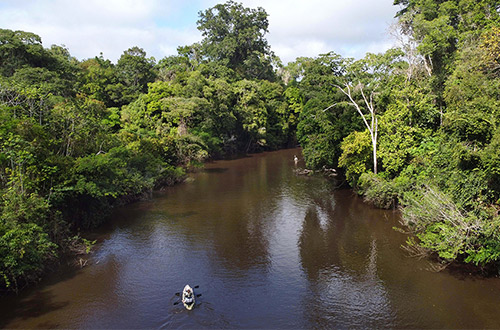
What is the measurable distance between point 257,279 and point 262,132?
41762 mm

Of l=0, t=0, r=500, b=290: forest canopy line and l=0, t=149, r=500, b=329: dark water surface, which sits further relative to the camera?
l=0, t=0, r=500, b=290: forest canopy line

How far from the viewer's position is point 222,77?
58.0 meters

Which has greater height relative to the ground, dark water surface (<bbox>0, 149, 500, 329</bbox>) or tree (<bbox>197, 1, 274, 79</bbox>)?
tree (<bbox>197, 1, 274, 79</bbox>)

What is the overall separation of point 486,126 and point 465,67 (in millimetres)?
7025

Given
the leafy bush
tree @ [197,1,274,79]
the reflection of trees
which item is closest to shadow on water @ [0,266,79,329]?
the reflection of trees

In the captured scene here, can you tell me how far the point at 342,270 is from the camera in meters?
17.0

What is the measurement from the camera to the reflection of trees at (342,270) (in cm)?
1339

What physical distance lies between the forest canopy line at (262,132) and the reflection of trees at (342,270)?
2784 millimetres

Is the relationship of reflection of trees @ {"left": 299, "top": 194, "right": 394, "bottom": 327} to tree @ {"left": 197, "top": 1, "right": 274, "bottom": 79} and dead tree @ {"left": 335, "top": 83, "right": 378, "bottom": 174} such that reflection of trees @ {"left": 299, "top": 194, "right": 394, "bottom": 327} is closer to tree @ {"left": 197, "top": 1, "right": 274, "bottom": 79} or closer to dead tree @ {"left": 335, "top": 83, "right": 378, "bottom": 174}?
dead tree @ {"left": 335, "top": 83, "right": 378, "bottom": 174}

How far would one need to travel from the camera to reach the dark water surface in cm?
1327

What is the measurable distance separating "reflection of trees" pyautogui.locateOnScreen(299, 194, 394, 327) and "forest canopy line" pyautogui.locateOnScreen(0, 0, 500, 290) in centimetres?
278

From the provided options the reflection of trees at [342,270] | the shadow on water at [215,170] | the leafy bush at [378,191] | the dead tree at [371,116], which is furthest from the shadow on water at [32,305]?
the shadow on water at [215,170]

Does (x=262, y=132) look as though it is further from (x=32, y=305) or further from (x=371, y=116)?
(x=32, y=305)

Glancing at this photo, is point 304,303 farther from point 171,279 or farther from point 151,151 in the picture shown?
point 151,151
